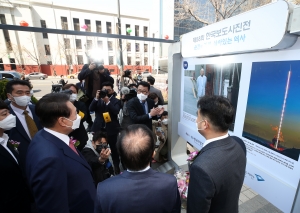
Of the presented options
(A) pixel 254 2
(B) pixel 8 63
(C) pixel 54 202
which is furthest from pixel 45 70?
(C) pixel 54 202

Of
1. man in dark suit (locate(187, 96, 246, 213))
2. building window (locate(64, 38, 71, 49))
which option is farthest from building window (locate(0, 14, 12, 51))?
man in dark suit (locate(187, 96, 246, 213))

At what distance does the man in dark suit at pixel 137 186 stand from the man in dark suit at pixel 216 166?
0.57 feet

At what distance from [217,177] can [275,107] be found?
102cm

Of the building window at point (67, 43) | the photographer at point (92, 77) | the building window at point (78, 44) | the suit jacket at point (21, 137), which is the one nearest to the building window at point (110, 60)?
the building window at point (78, 44)

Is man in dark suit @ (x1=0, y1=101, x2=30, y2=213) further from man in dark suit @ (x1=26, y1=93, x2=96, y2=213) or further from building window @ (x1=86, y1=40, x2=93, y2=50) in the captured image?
building window @ (x1=86, y1=40, x2=93, y2=50)

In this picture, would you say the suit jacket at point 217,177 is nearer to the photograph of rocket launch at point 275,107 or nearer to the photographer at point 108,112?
the photograph of rocket launch at point 275,107

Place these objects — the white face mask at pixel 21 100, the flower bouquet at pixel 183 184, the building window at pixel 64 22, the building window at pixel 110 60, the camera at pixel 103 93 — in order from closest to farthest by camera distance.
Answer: the flower bouquet at pixel 183 184 < the white face mask at pixel 21 100 < the camera at pixel 103 93 < the building window at pixel 64 22 < the building window at pixel 110 60

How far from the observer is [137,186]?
0.94 meters

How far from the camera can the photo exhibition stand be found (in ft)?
4.33

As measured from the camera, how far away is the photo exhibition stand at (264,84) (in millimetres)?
1321

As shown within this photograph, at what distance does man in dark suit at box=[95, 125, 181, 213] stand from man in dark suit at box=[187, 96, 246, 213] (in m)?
0.17

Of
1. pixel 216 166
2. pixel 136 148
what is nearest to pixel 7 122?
pixel 136 148

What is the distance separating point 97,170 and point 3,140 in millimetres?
1064

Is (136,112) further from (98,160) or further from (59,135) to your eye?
(59,135)
